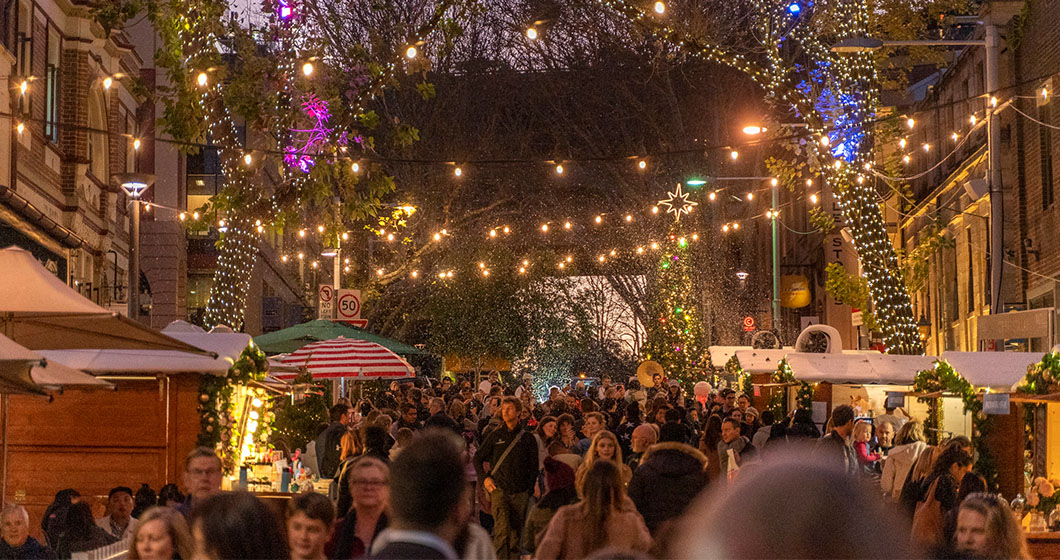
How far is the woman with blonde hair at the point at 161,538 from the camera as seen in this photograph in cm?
559

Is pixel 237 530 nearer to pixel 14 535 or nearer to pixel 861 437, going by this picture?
pixel 14 535

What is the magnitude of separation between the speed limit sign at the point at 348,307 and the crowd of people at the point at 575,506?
8.58m

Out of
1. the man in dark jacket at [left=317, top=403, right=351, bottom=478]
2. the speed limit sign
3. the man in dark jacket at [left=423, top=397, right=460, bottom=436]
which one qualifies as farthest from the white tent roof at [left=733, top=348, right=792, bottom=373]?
the man in dark jacket at [left=317, top=403, right=351, bottom=478]

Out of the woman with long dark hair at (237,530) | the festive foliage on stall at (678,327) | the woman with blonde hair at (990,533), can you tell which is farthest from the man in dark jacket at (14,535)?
the festive foliage on stall at (678,327)

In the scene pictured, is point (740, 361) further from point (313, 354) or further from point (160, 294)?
point (160, 294)

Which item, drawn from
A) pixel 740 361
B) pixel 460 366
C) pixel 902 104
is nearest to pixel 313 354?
pixel 740 361

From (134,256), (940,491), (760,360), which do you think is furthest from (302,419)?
(940,491)

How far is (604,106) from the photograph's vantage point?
149ft

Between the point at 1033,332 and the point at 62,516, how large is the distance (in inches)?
591

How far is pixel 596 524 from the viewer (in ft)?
24.1

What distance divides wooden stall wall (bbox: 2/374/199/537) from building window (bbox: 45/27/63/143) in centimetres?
1154

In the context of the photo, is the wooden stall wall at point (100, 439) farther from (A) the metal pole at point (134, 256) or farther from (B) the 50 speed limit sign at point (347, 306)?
(B) the 50 speed limit sign at point (347, 306)

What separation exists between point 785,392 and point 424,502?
24.0 meters

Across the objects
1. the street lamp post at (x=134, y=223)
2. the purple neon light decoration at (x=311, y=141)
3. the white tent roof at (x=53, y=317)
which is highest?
the purple neon light decoration at (x=311, y=141)
